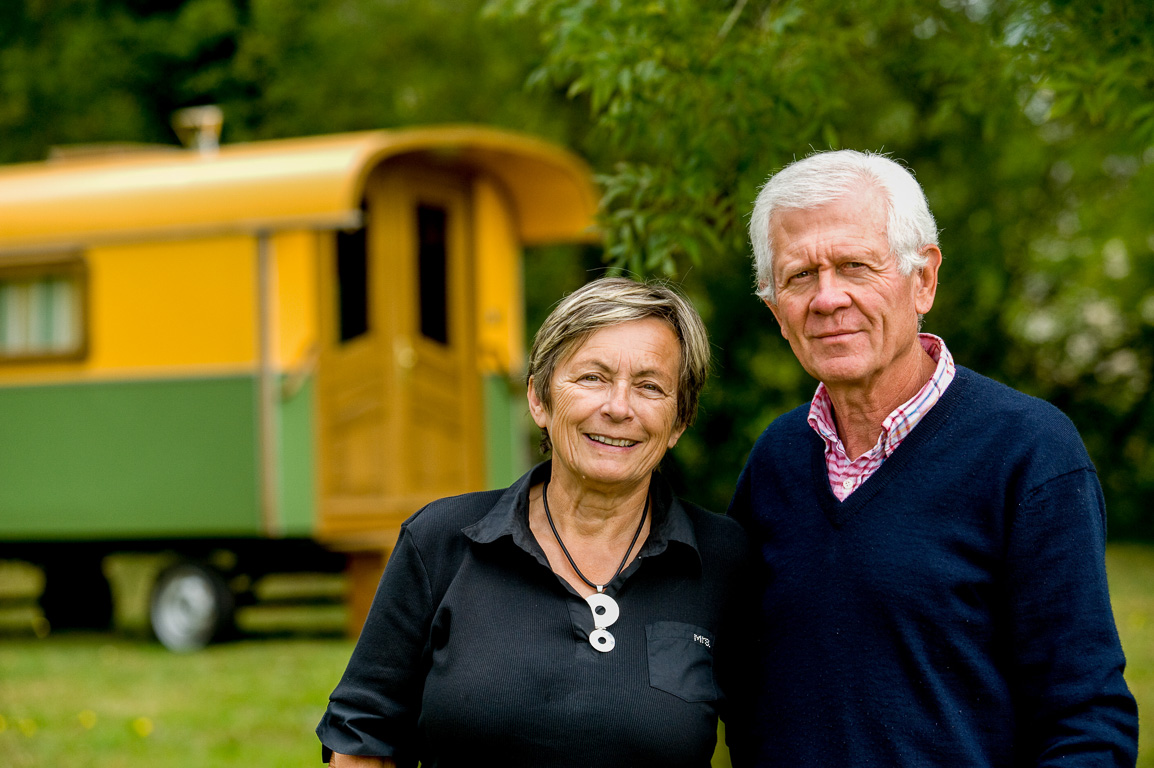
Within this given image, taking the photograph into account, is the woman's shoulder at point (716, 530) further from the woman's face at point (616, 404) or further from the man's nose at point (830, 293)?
the man's nose at point (830, 293)

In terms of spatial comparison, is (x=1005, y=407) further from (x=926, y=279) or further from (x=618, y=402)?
(x=618, y=402)

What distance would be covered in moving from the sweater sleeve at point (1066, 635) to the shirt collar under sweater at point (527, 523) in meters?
0.64

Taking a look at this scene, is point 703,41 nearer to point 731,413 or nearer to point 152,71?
point 731,413

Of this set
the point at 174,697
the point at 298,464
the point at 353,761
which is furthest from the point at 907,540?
the point at 298,464

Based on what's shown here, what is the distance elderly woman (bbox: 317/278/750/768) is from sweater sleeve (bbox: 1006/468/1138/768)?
59 cm

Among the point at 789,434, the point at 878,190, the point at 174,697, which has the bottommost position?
the point at 174,697

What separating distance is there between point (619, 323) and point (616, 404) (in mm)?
161

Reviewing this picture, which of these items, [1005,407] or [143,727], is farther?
[143,727]

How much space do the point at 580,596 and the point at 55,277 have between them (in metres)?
8.12

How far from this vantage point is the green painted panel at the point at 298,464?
8.79 metres

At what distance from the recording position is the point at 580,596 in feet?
7.86

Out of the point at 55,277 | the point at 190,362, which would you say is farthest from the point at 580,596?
the point at 55,277

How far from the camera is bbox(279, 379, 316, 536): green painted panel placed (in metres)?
8.79

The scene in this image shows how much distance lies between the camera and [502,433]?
32.6ft
